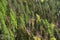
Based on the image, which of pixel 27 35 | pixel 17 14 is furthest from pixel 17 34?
pixel 17 14

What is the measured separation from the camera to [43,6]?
12.9m

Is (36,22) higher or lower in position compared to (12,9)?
lower

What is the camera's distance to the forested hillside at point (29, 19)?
8969mm

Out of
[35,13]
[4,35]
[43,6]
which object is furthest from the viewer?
[43,6]

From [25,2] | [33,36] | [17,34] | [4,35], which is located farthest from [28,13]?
[4,35]

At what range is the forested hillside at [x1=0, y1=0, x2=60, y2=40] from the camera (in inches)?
353

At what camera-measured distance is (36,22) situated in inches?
449

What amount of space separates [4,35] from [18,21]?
165cm

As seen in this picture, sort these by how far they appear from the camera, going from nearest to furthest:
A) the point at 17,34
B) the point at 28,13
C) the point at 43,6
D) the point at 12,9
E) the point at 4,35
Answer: the point at 4,35
the point at 17,34
the point at 12,9
the point at 28,13
the point at 43,6

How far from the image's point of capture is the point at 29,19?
11.0 metres

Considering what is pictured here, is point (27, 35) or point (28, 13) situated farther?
point (28, 13)

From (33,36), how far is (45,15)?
2.58 metres

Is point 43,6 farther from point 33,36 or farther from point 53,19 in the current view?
point 33,36

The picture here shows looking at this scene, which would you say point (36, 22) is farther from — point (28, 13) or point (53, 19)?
point (53, 19)
